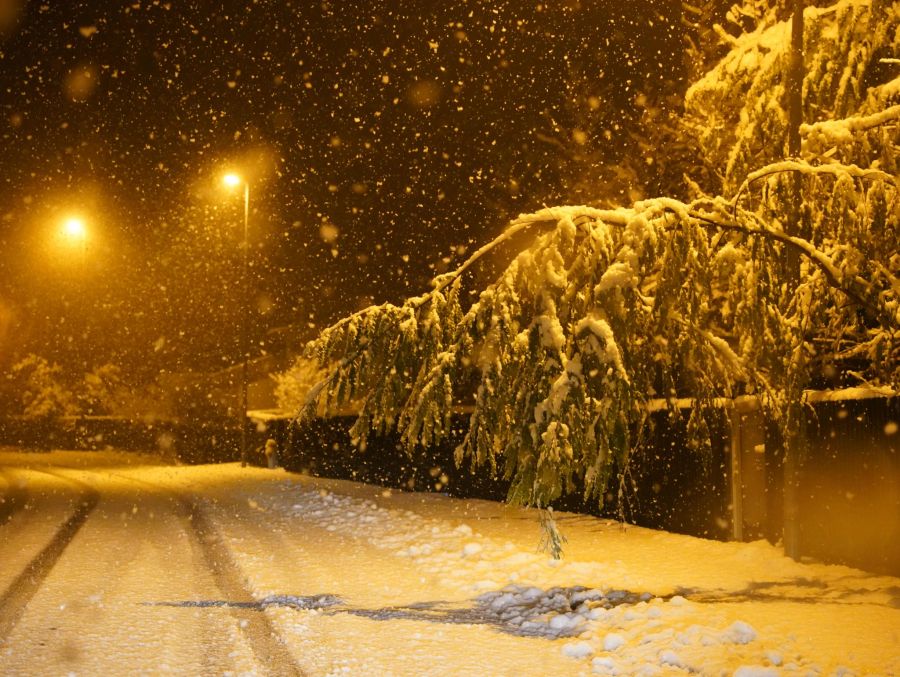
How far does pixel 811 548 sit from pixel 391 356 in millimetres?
5582

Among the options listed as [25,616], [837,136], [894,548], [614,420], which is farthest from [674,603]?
[25,616]

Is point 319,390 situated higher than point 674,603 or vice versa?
point 319,390

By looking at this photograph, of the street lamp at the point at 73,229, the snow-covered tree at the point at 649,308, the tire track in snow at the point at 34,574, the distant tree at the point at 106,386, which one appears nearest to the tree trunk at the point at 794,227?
the snow-covered tree at the point at 649,308

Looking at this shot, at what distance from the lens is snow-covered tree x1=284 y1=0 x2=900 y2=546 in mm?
5797

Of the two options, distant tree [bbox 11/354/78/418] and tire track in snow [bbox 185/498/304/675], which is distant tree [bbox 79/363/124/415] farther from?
tire track in snow [bbox 185/498/304/675]

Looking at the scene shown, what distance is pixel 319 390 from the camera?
277 inches

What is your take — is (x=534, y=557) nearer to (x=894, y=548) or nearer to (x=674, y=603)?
(x=674, y=603)

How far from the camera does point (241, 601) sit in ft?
26.7

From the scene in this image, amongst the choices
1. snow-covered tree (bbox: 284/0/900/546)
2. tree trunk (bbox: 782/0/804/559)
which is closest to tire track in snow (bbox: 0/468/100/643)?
snow-covered tree (bbox: 284/0/900/546)

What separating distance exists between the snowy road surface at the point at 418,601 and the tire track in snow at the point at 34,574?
4cm

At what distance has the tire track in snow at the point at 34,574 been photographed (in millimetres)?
7500

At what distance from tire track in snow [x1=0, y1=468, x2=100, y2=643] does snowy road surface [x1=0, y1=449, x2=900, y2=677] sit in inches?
1.5

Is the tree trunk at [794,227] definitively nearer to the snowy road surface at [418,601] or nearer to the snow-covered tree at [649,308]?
the snow-covered tree at [649,308]

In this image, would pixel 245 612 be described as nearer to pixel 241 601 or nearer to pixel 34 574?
pixel 241 601
